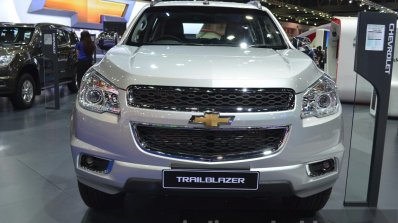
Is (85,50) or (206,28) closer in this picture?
(206,28)

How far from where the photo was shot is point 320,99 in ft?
7.88

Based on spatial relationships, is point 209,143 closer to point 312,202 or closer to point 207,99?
point 207,99

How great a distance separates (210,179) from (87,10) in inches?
654

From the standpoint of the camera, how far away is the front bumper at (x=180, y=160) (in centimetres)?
220

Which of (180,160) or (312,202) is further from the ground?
(180,160)

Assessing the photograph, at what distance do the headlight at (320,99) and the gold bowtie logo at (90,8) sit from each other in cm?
1391

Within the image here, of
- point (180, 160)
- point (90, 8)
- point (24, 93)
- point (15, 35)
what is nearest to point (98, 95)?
point (180, 160)

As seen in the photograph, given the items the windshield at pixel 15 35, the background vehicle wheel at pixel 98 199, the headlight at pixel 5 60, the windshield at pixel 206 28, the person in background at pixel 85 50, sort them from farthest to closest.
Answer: the person in background at pixel 85 50
the windshield at pixel 15 35
the headlight at pixel 5 60
the windshield at pixel 206 28
the background vehicle wheel at pixel 98 199

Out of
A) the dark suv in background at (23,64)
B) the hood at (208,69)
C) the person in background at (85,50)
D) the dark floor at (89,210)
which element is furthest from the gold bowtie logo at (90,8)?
the hood at (208,69)

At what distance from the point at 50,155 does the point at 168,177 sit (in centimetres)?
263

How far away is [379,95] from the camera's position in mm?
2982

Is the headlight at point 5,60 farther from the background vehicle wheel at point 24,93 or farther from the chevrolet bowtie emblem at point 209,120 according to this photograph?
the chevrolet bowtie emblem at point 209,120

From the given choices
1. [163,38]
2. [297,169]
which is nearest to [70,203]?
[163,38]

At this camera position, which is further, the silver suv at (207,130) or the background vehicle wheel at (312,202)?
the background vehicle wheel at (312,202)
